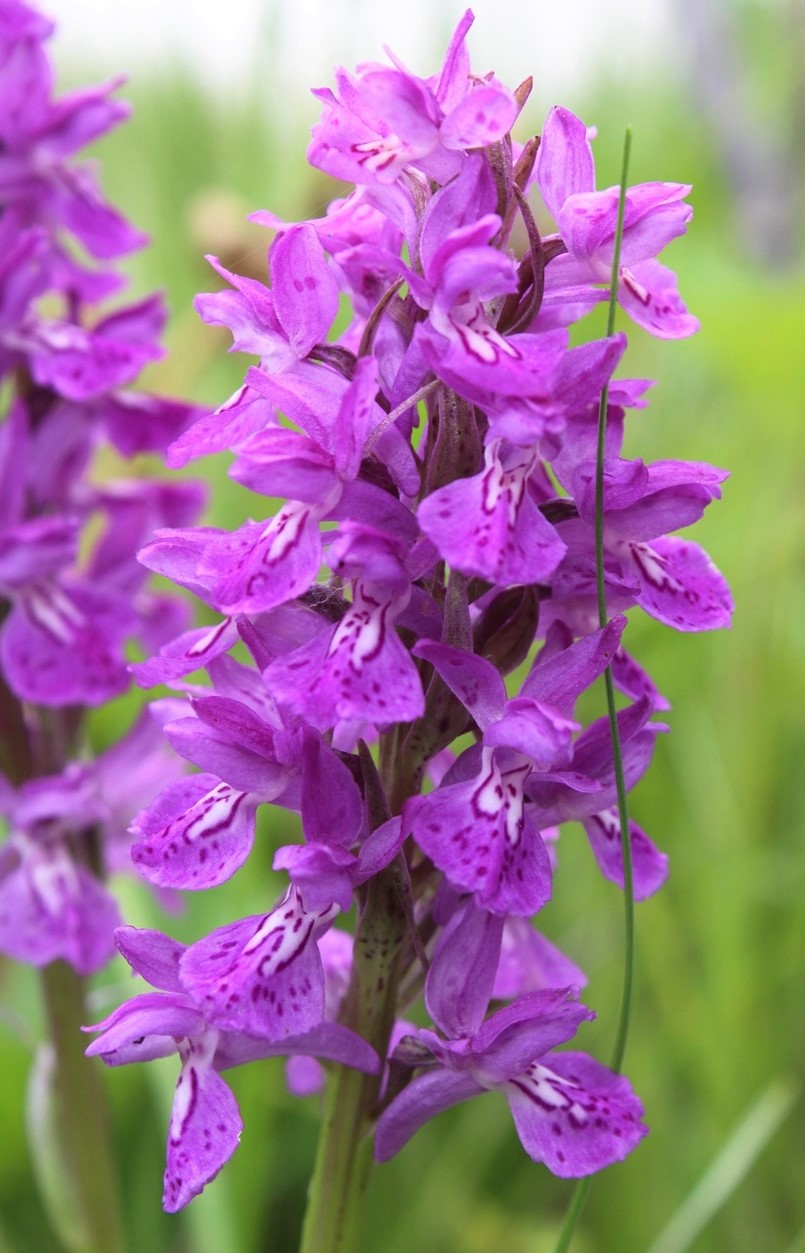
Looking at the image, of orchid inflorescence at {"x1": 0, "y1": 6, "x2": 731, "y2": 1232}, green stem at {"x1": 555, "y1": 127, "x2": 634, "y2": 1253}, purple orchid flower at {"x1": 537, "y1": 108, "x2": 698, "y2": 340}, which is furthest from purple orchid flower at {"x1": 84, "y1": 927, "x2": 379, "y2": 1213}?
purple orchid flower at {"x1": 537, "y1": 108, "x2": 698, "y2": 340}

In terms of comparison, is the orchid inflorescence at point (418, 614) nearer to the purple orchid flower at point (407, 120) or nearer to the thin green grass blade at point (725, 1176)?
the purple orchid flower at point (407, 120)

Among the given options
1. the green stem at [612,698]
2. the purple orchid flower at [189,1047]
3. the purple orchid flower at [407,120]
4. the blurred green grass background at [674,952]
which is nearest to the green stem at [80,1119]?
the blurred green grass background at [674,952]

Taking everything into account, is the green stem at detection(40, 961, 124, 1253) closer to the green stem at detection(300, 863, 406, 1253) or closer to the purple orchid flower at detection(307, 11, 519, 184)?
the green stem at detection(300, 863, 406, 1253)

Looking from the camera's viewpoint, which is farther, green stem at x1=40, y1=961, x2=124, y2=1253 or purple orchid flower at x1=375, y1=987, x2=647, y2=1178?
green stem at x1=40, y1=961, x2=124, y2=1253

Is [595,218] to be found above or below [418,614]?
above

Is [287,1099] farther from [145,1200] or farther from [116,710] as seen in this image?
[116,710]

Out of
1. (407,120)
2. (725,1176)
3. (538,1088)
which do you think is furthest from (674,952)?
(407,120)

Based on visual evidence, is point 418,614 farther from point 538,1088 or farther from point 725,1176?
point 725,1176
